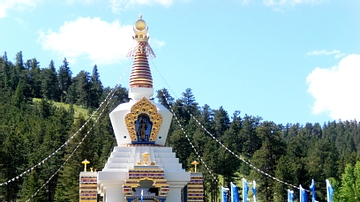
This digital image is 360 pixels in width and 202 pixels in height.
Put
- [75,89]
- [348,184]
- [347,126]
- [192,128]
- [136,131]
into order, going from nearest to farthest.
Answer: [136,131]
[348,184]
[192,128]
[75,89]
[347,126]

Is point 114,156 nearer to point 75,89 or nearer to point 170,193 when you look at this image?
point 170,193

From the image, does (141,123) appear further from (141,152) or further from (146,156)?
(146,156)

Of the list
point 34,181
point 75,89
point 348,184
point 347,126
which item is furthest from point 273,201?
point 347,126

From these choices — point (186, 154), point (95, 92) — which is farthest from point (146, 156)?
point (95, 92)

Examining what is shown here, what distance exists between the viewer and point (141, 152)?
96.8ft

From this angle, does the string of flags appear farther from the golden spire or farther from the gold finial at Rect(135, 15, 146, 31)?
the gold finial at Rect(135, 15, 146, 31)

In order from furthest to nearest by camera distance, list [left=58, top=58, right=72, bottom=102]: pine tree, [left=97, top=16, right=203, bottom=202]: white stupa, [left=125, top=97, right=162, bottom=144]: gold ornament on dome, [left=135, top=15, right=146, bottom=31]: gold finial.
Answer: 1. [left=58, top=58, right=72, bottom=102]: pine tree
2. [left=135, top=15, right=146, bottom=31]: gold finial
3. [left=125, top=97, right=162, bottom=144]: gold ornament on dome
4. [left=97, top=16, right=203, bottom=202]: white stupa

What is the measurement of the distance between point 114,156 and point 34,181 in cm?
1872

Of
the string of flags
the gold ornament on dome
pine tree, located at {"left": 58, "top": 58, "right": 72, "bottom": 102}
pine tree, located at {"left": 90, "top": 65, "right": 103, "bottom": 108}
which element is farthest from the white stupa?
pine tree, located at {"left": 58, "top": 58, "right": 72, "bottom": 102}

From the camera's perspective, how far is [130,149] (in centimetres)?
2961

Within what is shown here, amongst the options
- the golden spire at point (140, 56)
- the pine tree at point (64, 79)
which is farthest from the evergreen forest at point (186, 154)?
the pine tree at point (64, 79)

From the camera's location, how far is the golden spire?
31.6m

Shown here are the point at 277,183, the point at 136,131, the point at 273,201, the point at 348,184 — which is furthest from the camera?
the point at 273,201

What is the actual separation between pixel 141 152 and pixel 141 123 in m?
1.62
